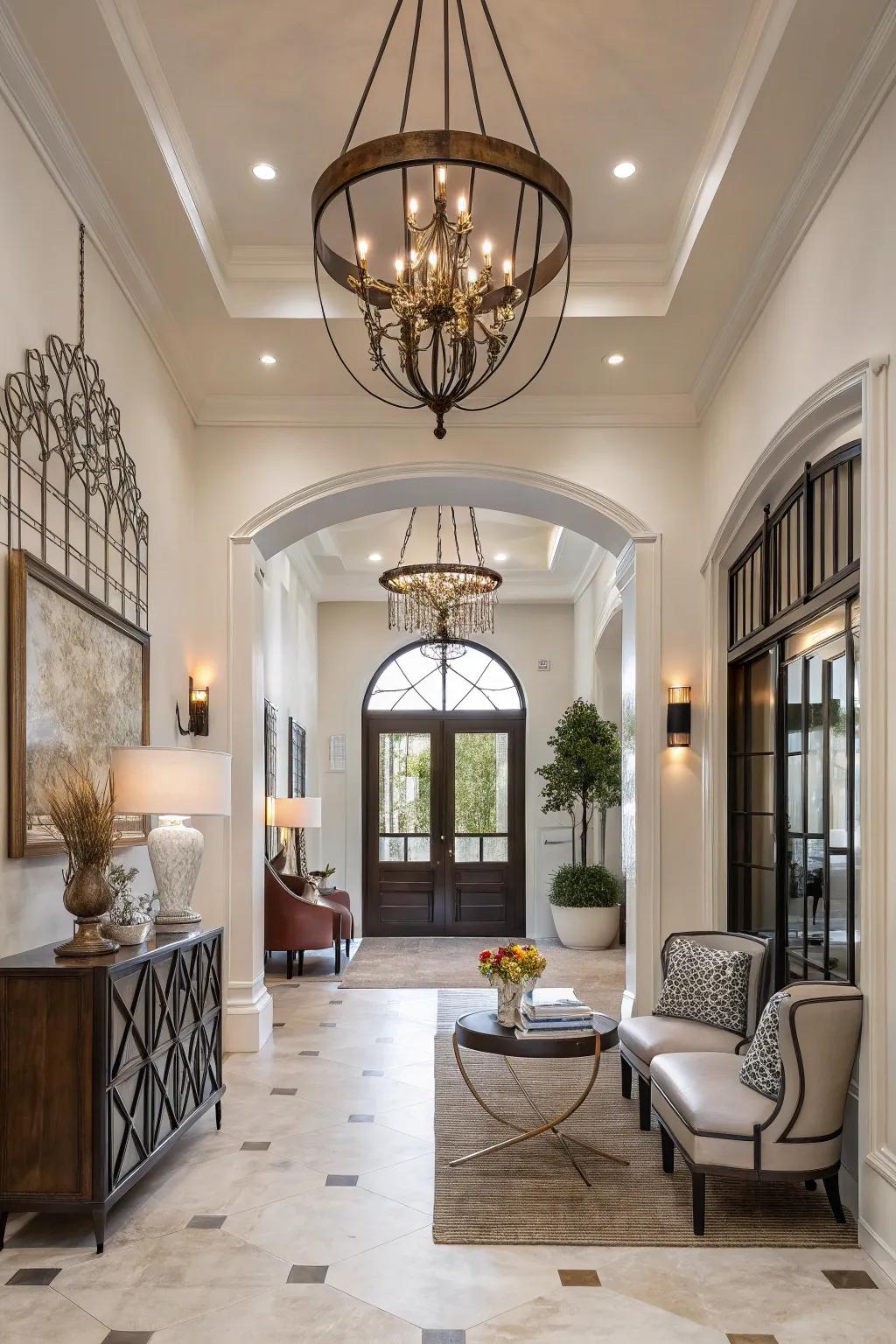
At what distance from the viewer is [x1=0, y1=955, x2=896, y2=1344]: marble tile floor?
297 cm

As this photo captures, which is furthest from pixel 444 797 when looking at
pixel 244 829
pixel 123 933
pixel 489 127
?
pixel 489 127

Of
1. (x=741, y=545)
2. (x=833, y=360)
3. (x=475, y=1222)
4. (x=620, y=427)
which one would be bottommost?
(x=475, y=1222)

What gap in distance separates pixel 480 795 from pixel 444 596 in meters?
3.72

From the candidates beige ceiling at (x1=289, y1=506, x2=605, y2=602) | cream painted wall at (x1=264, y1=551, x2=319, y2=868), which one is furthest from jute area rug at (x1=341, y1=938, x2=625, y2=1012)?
beige ceiling at (x1=289, y1=506, x2=605, y2=602)

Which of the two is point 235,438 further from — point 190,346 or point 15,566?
point 15,566

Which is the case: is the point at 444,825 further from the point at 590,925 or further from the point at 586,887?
the point at 590,925

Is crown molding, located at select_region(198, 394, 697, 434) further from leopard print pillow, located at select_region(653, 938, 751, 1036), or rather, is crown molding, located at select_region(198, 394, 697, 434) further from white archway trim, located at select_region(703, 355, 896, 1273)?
leopard print pillow, located at select_region(653, 938, 751, 1036)

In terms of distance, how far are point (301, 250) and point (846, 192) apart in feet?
8.78

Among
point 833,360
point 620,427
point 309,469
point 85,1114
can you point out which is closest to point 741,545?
point 620,427

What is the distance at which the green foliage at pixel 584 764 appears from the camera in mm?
11062

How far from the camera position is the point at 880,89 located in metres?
3.63

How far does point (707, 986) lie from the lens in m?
4.94

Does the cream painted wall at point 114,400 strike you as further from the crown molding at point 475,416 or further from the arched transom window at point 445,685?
the arched transom window at point 445,685

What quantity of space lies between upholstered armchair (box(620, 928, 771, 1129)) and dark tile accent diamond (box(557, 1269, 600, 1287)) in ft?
4.47
